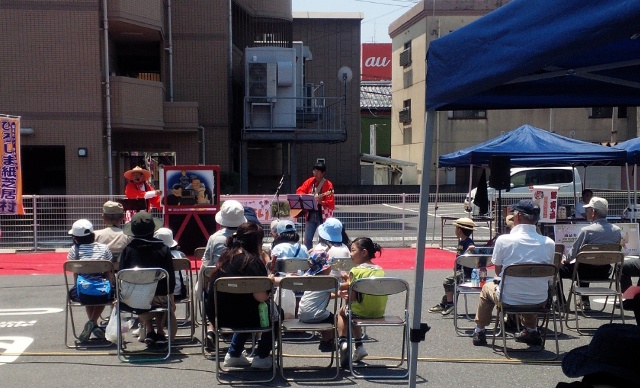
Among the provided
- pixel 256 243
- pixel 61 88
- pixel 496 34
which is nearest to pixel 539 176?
pixel 61 88

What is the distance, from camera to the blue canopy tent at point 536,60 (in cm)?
312

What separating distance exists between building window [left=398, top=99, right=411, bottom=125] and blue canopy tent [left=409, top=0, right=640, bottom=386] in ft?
115

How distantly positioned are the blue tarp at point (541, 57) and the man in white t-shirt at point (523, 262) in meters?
2.48

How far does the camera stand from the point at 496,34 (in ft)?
12.4

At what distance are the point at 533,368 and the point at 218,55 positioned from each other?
18.6 meters

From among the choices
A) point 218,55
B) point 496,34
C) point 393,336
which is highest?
point 218,55

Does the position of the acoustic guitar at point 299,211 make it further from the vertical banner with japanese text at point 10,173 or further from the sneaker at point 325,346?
the vertical banner with japanese text at point 10,173

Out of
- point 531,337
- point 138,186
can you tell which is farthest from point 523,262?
point 138,186

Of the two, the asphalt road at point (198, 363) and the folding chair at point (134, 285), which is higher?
the folding chair at point (134, 285)

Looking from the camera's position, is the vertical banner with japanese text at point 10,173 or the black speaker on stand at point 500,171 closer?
the black speaker on stand at point 500,171

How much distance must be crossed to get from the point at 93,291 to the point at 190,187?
436 centimetres

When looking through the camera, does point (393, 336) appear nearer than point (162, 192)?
Yes

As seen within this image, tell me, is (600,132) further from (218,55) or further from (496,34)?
(496,34)

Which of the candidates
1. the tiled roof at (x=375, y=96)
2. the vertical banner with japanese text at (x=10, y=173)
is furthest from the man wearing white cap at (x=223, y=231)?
the tiled roof at (x=375, y=96)
